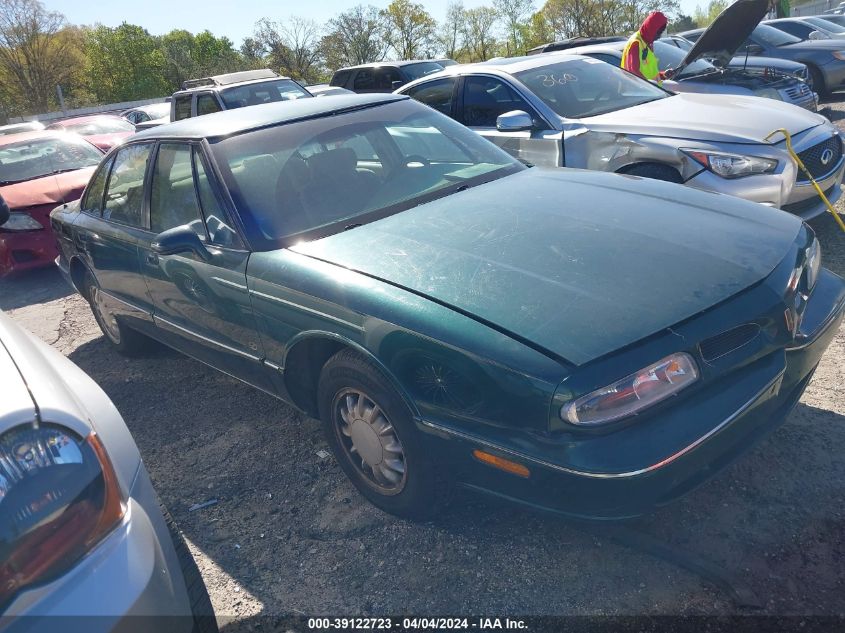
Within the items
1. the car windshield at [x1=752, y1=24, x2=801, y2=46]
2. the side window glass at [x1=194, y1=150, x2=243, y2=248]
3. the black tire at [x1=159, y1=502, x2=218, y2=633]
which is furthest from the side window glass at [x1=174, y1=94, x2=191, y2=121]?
the black tire at [x1=159, y1=502, x2=218, y2=633]

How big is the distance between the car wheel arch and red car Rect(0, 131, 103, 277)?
15.2 ft

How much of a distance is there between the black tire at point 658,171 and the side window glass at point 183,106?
8443 mm

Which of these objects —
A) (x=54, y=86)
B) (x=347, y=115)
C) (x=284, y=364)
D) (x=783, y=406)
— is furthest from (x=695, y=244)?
(x=54, y=86)

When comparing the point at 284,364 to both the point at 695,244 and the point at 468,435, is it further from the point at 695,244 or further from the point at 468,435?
the point at 695,244

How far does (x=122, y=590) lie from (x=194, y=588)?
0.42 metres

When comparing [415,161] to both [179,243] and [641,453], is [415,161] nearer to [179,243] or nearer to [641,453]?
[179,243]

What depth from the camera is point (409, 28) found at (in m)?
46.8

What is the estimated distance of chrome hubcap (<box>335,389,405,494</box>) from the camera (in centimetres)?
256

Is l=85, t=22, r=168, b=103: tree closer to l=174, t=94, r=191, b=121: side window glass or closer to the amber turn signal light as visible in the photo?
l=174, t=94, r=191, b=121: side window glass

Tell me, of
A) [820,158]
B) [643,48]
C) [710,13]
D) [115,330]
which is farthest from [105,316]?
[710,13]

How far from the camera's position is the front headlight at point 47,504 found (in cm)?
134

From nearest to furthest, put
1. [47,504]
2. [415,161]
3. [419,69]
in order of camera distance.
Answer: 1. [47,504]
2. [415,161]
3. [419,69]

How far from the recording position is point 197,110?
1081 centimetres

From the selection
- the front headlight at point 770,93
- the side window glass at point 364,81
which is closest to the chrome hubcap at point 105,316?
the front headlight at point 770,93
